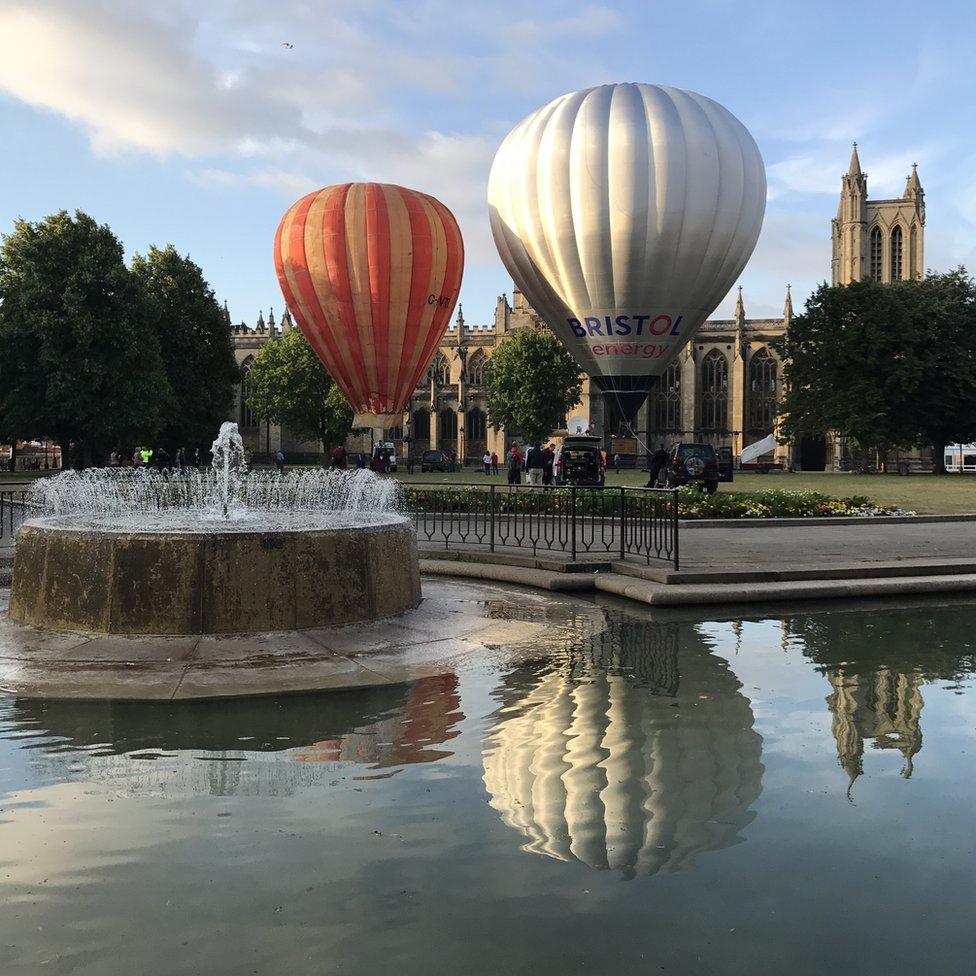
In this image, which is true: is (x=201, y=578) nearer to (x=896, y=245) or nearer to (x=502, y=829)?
(x=502, y=829)

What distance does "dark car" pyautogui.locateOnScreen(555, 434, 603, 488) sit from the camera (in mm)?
40469

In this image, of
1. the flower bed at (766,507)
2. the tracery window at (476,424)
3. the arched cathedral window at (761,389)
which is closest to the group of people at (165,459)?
the flower bed at (766,507)

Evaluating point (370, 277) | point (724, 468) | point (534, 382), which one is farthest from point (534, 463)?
point (534, 382)

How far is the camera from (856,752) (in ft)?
21.4

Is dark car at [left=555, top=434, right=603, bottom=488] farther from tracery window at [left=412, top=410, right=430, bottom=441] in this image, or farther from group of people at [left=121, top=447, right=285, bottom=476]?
tracery window at [left=412, top=410, right=430, bottom=441]

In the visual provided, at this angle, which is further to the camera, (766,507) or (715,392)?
(715,392)

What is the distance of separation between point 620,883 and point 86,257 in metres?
44.4

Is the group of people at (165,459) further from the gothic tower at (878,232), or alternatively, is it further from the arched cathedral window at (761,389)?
the gothic tower at (878,232)

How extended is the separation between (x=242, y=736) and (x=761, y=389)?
330 feet

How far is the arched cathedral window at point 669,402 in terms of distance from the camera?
102375mm

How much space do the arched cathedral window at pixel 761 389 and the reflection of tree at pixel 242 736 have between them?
97517 millimetres

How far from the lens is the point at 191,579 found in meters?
9.32

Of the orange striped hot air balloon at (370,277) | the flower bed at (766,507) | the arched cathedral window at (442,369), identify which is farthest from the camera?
the arched cathedral window at (442,369)

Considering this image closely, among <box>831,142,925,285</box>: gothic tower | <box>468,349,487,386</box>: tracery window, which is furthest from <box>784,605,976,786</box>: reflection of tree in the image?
<box>831,142,925,285</box>: gothic tower
